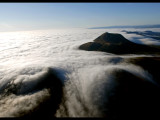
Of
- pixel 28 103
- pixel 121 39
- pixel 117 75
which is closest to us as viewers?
pixel 28 103

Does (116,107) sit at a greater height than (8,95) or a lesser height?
greater

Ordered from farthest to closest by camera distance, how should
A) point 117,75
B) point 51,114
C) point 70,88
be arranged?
point 117,75, point 70,88, point 51,114

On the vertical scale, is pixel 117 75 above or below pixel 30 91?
above

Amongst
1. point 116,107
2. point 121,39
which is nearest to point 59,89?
point 116,107

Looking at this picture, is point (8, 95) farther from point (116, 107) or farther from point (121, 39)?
point (121, 39)

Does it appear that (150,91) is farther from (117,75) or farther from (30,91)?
(30,91)

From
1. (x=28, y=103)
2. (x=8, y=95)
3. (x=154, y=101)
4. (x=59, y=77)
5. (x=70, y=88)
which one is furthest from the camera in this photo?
(x=59, y=77)

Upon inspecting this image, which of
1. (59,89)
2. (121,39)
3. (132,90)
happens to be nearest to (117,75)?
(132,90)

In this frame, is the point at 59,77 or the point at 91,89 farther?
the point at 59,77

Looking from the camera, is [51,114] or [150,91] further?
[150,91]

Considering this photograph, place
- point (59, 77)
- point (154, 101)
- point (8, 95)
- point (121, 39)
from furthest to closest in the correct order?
point (121, 39)
point (59, 77)
point (8, 95)
point (154, 101)
